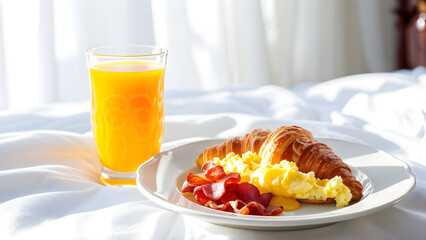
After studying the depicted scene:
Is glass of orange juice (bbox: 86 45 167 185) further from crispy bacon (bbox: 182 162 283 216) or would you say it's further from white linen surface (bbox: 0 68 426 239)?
crispy bacon (bbox: 182 162 283 216)

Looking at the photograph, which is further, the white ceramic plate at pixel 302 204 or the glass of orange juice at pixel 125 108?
the glass of orange juice at pixel 125 108

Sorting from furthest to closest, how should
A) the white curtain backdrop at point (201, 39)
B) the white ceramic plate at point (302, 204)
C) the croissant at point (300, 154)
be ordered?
the white curtain backdrop at point (201, 39), the croissant at point (300, 154), the white ceramic plate at point (302, 204)

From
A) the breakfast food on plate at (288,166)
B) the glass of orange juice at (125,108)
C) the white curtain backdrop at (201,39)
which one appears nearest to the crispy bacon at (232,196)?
the breakfast food on plate at (288,166)

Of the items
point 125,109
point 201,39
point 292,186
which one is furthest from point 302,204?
point 201,39

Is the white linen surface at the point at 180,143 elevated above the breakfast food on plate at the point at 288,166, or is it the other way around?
the breakfast food on plate at the point at 288,166

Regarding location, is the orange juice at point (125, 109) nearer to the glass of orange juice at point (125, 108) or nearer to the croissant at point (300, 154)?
the glass of orange juice at point (125, 108)

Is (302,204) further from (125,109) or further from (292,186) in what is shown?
(125,109)
